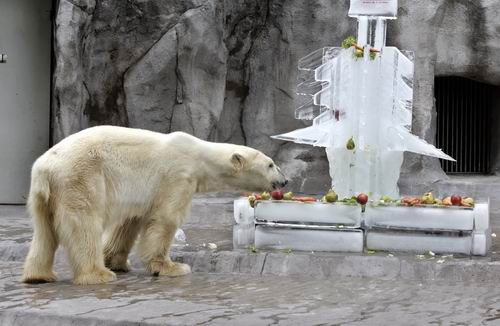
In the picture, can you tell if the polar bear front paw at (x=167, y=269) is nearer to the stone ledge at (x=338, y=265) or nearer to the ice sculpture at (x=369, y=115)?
the stone ledge at (x=338, y=265)

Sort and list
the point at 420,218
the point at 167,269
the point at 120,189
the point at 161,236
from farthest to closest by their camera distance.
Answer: the point at 420,218 < the point at 167,269 < the point at 161,236 < the point at 120,189

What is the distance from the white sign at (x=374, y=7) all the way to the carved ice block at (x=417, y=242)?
8.36ft

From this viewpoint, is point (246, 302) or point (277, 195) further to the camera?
point (277, 195)

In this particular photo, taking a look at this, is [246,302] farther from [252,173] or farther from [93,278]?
[252,173]

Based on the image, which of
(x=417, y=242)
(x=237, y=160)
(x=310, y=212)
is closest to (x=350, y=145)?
(x=310, y=212)

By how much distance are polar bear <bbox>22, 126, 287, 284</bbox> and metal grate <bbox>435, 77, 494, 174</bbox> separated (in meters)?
8.95

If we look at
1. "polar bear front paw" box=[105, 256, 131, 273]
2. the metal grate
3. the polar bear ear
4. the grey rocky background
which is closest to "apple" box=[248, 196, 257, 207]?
the polar bear ear

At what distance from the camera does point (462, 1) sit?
13695mm

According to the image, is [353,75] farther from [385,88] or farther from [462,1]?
[462,1]

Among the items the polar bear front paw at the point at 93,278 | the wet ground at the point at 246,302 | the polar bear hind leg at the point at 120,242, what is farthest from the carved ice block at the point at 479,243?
the polar bear front paw at the point at 93,278

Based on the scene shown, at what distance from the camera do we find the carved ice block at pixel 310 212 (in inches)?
305

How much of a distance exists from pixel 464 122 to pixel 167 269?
1005 centimetres

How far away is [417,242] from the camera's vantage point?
7.67 m

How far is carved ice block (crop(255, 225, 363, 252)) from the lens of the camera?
771 centimetres
